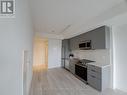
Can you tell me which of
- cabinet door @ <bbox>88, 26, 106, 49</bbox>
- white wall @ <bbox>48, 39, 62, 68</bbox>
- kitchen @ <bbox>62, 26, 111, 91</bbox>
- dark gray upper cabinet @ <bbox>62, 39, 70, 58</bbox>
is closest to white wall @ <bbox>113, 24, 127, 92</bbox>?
kitchen @ <bbox>62, 26, 111, 91</bbox>

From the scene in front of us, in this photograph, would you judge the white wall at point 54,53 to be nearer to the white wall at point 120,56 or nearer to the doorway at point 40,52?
the doorway at point 40,52

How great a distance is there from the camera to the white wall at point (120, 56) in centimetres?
342

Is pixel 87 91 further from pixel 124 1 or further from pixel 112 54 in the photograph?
pixel 124 1

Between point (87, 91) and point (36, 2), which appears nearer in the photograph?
point (36, 2)

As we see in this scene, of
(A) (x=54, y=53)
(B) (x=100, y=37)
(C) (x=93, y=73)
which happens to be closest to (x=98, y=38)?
(B) (x=100, y=37)

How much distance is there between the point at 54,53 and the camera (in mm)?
7688

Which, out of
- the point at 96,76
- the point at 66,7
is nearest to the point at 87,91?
the point at 96,76

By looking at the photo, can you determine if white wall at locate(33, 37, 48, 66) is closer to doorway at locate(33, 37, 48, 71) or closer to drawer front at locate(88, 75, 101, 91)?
doorway at locate(33, 37, 48, 71)

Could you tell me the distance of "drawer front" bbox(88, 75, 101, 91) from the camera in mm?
3422

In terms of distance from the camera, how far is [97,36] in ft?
12.9

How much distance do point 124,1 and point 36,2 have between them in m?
2.02

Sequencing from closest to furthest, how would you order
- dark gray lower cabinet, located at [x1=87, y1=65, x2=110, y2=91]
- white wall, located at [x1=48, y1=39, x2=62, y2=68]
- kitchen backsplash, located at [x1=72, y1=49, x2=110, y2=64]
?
dark gray lower cabinet, located at [x1=87, y1=65, x2=110, y2=91] < kitchen backsplash, located at [x1=72, y1=49, x2=110, y2=64] < white wall, located at [x1=48, y1=39, x2=62, y2=68]

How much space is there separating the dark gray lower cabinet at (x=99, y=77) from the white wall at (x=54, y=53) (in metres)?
4.16

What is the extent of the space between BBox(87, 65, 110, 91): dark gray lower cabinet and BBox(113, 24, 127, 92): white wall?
0.31 metres
